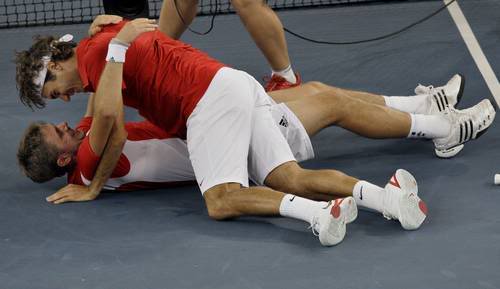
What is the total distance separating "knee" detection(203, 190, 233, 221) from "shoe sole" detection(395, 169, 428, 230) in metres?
0.85

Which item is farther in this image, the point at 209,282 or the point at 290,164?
the point at 290,164

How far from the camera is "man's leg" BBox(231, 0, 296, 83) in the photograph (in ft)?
20.9

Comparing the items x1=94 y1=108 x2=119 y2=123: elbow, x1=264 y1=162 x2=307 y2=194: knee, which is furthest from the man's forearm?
x1=264 y1=162 x2=307 y2=194: knee

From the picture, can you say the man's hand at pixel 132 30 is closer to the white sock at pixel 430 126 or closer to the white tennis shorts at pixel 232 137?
the white tennis shorts at pixel 232 137

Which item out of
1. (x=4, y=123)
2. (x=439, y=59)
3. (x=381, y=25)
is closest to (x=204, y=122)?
(x=4, y=123)

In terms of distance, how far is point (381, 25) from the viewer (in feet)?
26.7

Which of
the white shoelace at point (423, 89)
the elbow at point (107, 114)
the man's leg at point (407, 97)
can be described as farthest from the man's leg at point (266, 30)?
the elbow at point (107, 114)

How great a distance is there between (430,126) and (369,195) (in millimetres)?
968

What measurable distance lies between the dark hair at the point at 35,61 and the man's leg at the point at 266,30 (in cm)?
126

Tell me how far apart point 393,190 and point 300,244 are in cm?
50

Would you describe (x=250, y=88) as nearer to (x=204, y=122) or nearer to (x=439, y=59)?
(x=204, y=122)

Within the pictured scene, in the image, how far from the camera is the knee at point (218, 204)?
526 cm

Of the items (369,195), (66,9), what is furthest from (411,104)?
(66,9)

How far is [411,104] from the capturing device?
6.18 m
